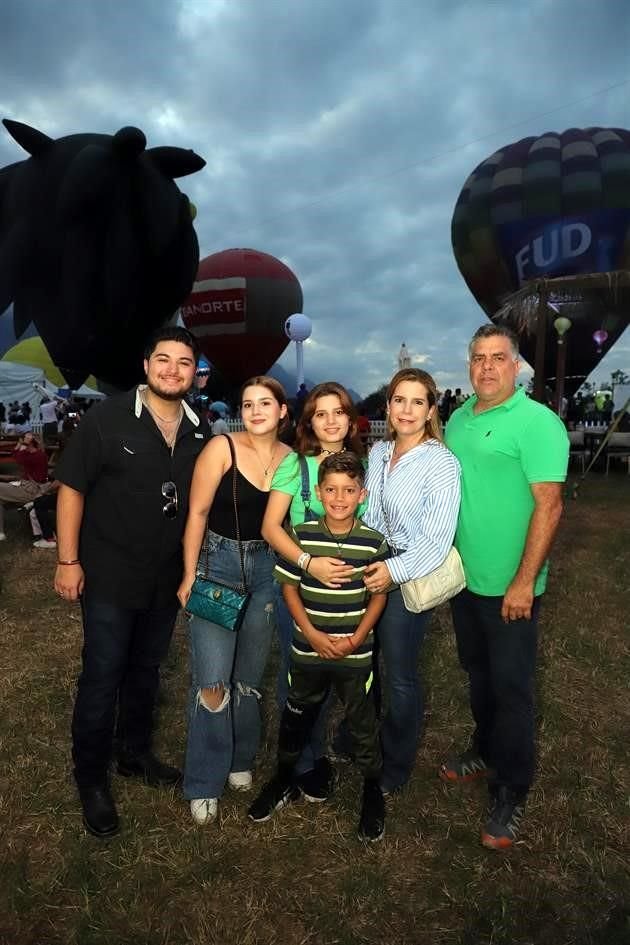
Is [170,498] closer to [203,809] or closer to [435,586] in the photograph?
[435,586]

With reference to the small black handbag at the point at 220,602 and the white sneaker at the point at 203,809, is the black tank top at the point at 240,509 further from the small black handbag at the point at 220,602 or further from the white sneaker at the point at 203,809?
the white sneaker at the point at 203,809

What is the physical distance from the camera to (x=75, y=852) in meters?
2.57

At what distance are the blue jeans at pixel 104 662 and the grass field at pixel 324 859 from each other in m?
0.36

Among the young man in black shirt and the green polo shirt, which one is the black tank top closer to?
the young man in black shirt

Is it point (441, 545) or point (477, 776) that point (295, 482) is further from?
point (477, 776)

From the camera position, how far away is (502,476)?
2.51 metres

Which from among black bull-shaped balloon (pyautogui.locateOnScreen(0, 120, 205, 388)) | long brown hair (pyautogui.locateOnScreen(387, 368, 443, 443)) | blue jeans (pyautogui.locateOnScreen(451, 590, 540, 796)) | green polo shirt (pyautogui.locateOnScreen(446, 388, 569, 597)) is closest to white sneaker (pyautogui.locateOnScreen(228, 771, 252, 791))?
blue jeans (pyautogui.locateOnScreen(451, 590, 540, 796))

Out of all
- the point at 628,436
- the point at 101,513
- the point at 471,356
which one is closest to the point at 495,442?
the point at 471,356

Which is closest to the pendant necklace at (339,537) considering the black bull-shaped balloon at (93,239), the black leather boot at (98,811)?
the black leather boot at (98,811)

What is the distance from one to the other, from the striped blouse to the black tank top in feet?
1.72

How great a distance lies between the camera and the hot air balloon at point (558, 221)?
19.1 meters

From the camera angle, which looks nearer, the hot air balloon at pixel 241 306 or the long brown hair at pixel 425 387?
the long brown hair at pixel 425 387

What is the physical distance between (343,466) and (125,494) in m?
0.90

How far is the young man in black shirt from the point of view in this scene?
2500 mm
